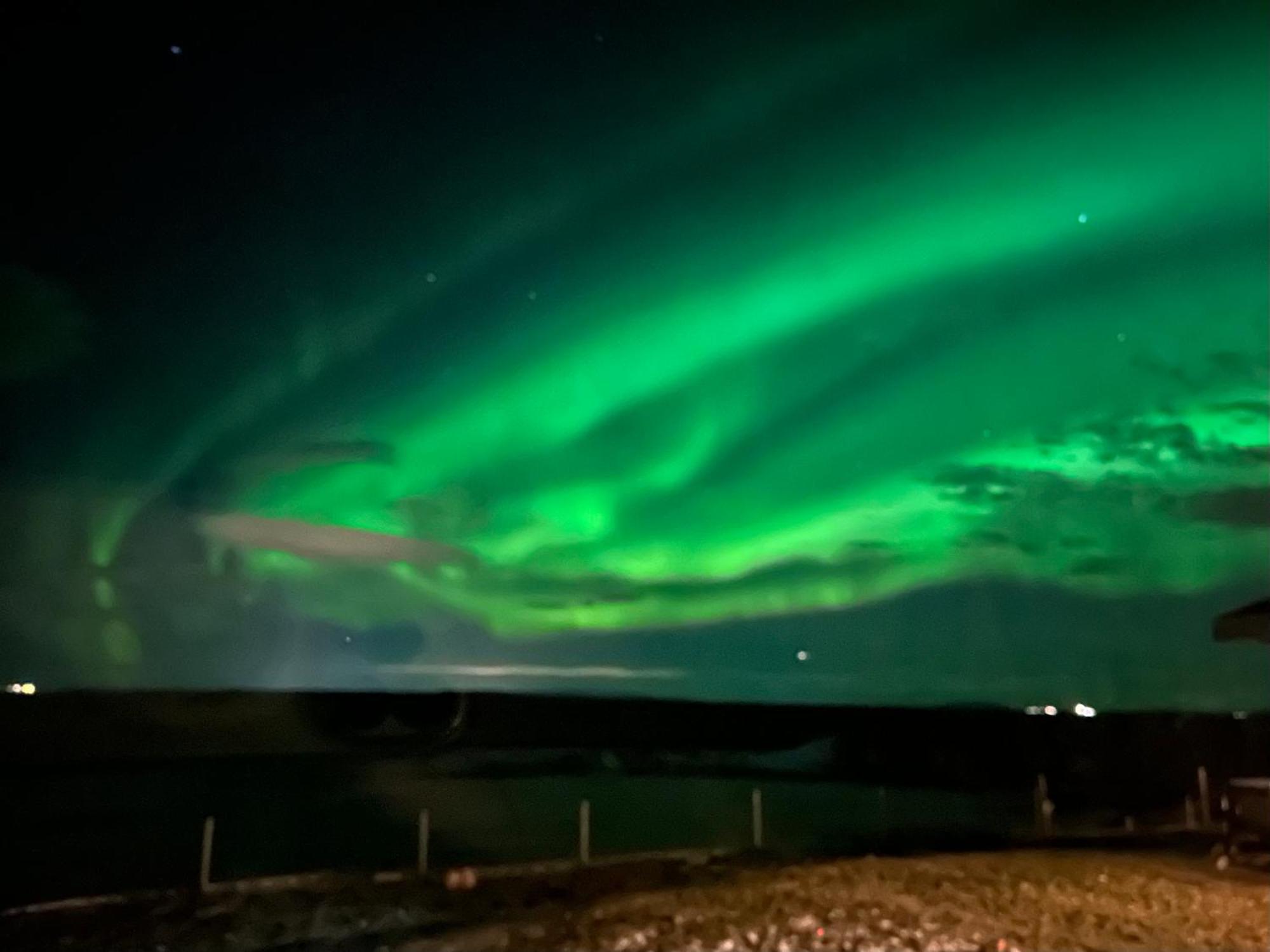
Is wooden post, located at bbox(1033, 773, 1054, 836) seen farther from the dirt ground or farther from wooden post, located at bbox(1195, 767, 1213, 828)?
the dirt ground

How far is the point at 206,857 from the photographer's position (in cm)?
973

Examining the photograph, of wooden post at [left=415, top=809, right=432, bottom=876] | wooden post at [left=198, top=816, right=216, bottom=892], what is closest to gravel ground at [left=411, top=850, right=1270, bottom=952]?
wooden post at [left=415, top=809, right=432, bottom=876]

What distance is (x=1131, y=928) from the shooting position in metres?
8.16

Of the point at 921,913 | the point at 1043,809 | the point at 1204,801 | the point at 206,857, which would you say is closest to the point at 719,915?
the point at 921,913

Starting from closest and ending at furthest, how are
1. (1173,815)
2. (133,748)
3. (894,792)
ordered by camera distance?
(1173,815), (894,792), (133,748)

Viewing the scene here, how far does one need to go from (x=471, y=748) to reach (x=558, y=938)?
32.5 feet

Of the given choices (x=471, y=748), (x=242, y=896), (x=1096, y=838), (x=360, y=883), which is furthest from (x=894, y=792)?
(x=242, y=896)

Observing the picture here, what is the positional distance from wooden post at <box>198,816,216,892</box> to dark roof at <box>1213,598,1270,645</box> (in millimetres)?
12475

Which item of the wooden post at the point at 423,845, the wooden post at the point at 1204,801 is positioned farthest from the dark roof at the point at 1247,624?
the wooden post at the point at 423,845

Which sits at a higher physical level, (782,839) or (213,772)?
(213,772)

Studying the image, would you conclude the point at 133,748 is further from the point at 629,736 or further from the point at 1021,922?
the point at 1021,922

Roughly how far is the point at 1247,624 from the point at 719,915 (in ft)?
28.1

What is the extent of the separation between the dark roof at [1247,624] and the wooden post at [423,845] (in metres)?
10.5

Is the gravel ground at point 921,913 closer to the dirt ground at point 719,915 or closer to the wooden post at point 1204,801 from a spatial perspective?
the dirt ground at point 719,915
